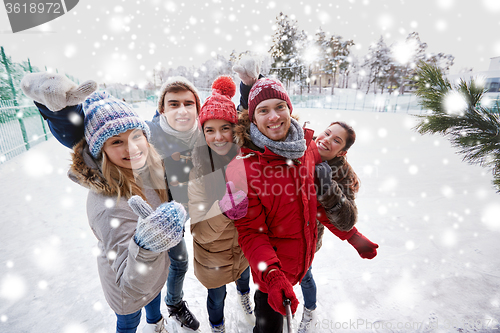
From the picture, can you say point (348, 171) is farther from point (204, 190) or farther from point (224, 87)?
point (224, 87)

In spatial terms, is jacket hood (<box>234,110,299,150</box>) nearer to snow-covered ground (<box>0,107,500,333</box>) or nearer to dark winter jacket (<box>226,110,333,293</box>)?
dark winter jacket (<box>226,110,333,293</box>)

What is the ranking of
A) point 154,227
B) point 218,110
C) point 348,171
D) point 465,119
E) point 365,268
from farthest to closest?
point 365,268, point 348,171, point 218,110, point 465,119, point 154,227

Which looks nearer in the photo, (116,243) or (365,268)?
(116,243)

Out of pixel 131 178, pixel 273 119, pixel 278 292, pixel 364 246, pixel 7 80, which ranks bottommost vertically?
pixel 364 246

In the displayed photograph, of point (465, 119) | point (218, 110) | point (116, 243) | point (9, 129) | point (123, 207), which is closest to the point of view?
point (116, 243)

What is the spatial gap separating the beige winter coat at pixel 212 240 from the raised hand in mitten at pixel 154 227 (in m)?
0.40

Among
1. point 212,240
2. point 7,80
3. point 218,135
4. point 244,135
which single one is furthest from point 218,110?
point 7,80

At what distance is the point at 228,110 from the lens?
1732 millimetres

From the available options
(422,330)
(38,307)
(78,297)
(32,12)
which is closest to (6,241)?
(38,307)

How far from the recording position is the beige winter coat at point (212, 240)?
1482 millimetres

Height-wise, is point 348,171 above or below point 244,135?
below

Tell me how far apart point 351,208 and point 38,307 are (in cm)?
314

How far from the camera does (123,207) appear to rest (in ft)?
3.98

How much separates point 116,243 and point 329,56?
1421 inches
